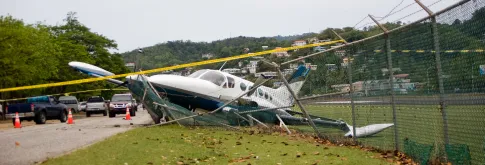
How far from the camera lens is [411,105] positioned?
8.66 metres

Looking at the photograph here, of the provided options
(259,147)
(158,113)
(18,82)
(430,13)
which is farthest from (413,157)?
(18,82)

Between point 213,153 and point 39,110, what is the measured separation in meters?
19.0

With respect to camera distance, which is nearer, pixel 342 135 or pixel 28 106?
pixel 342 135

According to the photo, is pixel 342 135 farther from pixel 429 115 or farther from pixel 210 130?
pixel 210 130

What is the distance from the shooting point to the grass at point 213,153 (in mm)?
8664

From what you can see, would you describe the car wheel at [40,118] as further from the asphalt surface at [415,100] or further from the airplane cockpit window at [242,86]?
the asphalt surface at [415,100]

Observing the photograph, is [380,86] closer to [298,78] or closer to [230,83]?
[298,78]

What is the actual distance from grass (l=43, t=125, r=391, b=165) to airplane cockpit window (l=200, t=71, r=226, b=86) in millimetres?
7439

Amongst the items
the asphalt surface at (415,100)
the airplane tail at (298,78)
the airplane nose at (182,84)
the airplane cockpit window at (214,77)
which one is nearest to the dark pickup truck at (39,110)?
the airplane nose at (182,84)

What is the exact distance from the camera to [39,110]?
26547mm

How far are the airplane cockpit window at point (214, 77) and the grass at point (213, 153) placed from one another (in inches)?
293

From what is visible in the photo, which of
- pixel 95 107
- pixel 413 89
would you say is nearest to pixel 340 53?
pixel 413 89

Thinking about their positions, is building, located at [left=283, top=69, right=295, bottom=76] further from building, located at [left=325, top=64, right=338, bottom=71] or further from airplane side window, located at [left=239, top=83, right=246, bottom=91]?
airplane side window, located at [left=239, top=83, right=246, bottom=91]

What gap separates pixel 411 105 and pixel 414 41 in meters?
1.08
